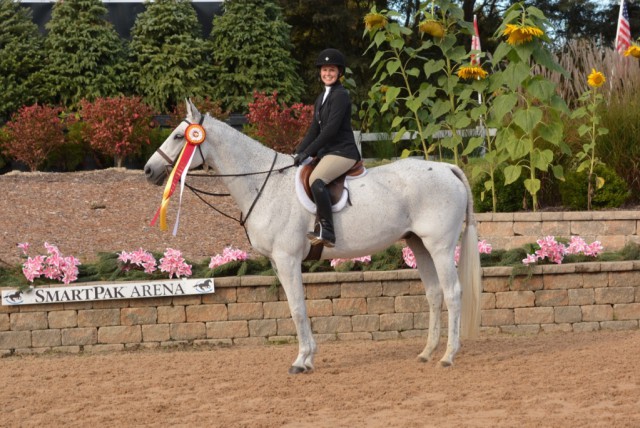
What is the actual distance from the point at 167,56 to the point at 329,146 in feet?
46.8

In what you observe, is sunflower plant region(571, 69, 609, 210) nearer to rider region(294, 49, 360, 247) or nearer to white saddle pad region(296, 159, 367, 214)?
rider region(294, 49, 360, 247)

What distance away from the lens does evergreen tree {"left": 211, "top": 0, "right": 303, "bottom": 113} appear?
2248 centimetres

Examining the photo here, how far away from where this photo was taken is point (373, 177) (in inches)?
Result: 319

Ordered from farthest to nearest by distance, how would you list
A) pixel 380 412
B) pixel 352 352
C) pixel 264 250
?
pixel 352 352 < pixel 264 250 < pixel 380 412

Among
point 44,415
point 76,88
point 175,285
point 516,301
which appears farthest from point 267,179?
point 76,88

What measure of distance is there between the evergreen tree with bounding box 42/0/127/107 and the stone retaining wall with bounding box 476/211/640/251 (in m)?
10.8

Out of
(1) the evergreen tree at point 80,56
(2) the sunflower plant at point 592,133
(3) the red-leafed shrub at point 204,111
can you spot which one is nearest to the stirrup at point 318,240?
(2) the sunflower plant at point 592,133

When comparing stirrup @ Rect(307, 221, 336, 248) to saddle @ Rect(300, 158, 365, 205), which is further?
saddle @ Rect(300, 158, 365, 205)

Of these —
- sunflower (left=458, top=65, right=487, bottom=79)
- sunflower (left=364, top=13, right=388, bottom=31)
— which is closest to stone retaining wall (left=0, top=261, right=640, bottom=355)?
sunflower (left=458, top=65, right=487, bottom=79)

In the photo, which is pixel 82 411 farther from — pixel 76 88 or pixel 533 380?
pixel 76 88

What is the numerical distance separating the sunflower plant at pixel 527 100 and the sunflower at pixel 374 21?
5.24ft

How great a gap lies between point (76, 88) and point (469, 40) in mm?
12857

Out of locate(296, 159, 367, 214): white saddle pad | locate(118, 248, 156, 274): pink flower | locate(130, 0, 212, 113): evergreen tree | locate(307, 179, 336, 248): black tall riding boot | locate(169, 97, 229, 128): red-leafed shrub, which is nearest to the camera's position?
locate(307, 179, 336, 248): black tall riding boot

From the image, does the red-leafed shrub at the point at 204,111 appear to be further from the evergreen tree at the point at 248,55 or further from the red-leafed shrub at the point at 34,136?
the evergreen tree at the point at 248,55
